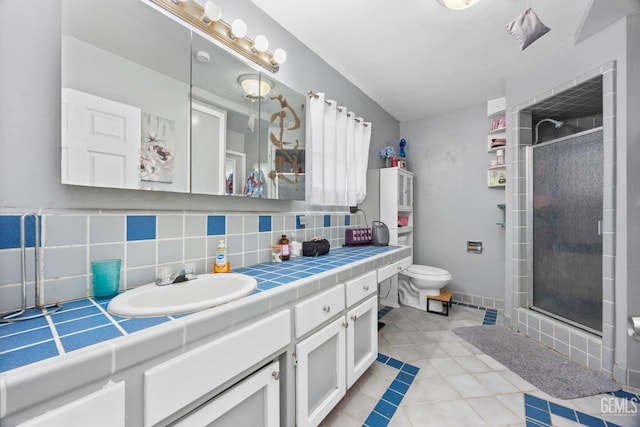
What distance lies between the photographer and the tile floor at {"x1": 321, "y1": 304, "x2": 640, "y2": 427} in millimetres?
1384

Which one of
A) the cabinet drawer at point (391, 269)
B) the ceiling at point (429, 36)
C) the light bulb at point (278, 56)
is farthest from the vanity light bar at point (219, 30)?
the cabinet drawer at point (391, 269)

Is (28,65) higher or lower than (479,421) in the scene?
higher

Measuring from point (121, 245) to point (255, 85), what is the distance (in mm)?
1089

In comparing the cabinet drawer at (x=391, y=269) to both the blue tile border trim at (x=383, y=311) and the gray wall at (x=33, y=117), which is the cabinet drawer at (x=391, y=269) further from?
the gray wall at (x=33, y=117)

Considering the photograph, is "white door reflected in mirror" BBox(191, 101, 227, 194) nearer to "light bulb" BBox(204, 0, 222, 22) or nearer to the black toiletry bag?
"light bulb" BBox(204, 0, 222, 22)

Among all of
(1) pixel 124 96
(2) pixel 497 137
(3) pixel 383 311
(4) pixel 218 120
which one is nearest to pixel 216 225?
(4) pixel 218 120

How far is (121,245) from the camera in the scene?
101cm

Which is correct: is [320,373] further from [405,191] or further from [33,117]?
[405,191]

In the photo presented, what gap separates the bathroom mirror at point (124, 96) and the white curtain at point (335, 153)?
0.91 m

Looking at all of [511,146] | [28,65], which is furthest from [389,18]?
[28,65]

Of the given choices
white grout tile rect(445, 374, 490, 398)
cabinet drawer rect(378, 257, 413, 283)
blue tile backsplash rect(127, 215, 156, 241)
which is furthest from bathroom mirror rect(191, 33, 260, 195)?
white grout tile rect(445, 374, 490, 398)

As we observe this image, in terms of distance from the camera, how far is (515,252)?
2.40 m

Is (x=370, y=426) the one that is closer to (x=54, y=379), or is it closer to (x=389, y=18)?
(x=54, y=379)

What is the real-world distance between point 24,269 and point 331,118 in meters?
1.84
